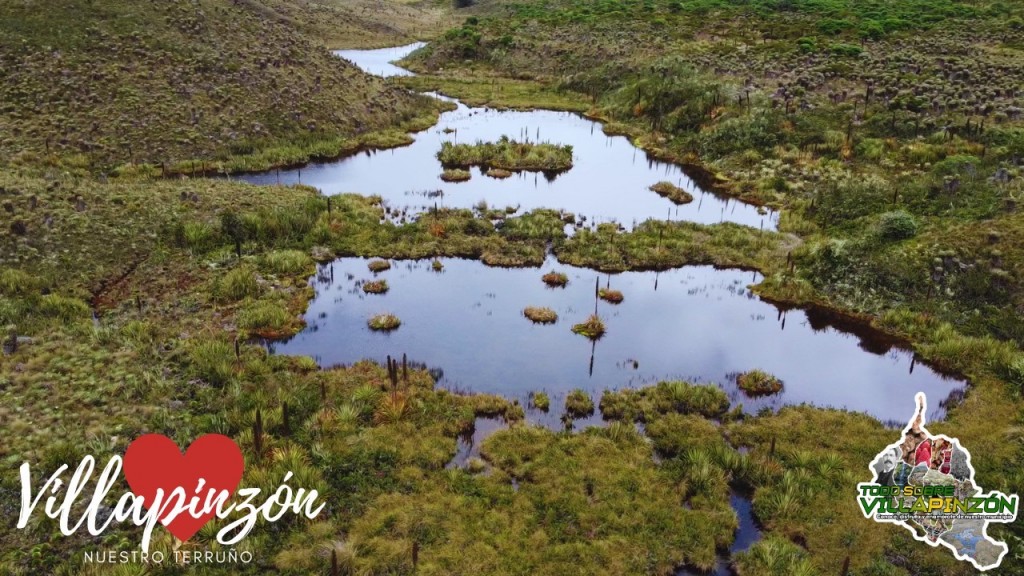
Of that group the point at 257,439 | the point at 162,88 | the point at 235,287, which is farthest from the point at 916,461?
the point at 162,88

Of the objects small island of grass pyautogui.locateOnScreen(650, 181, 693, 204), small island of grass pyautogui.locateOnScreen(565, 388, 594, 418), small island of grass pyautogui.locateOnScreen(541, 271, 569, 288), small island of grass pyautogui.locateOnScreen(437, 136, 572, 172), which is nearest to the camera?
small island of grass pyautogui.locateOnScreen(565, 388, 594, 418)

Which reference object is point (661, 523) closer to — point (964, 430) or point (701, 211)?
point (964, 430)

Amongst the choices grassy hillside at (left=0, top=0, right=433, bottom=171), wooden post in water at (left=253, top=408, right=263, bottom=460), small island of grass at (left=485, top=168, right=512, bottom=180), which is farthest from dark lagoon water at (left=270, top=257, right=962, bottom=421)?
grassy hillside at (left=0, top=0, right=433, bottom=171)

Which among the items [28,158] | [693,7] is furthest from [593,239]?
[693,7]

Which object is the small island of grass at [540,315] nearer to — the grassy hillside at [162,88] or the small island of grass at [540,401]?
the small island of grass at [540,401]

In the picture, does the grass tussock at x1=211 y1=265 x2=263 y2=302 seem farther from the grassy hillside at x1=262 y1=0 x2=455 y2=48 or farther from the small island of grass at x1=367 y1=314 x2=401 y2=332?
the grassy hillside at x1=262 y1=0 x2=455 y2=48

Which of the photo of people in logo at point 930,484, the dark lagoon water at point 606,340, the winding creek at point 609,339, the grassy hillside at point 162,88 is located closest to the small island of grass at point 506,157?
the grassy hillside at point 162,88

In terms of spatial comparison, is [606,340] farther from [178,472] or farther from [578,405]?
[178,472]
